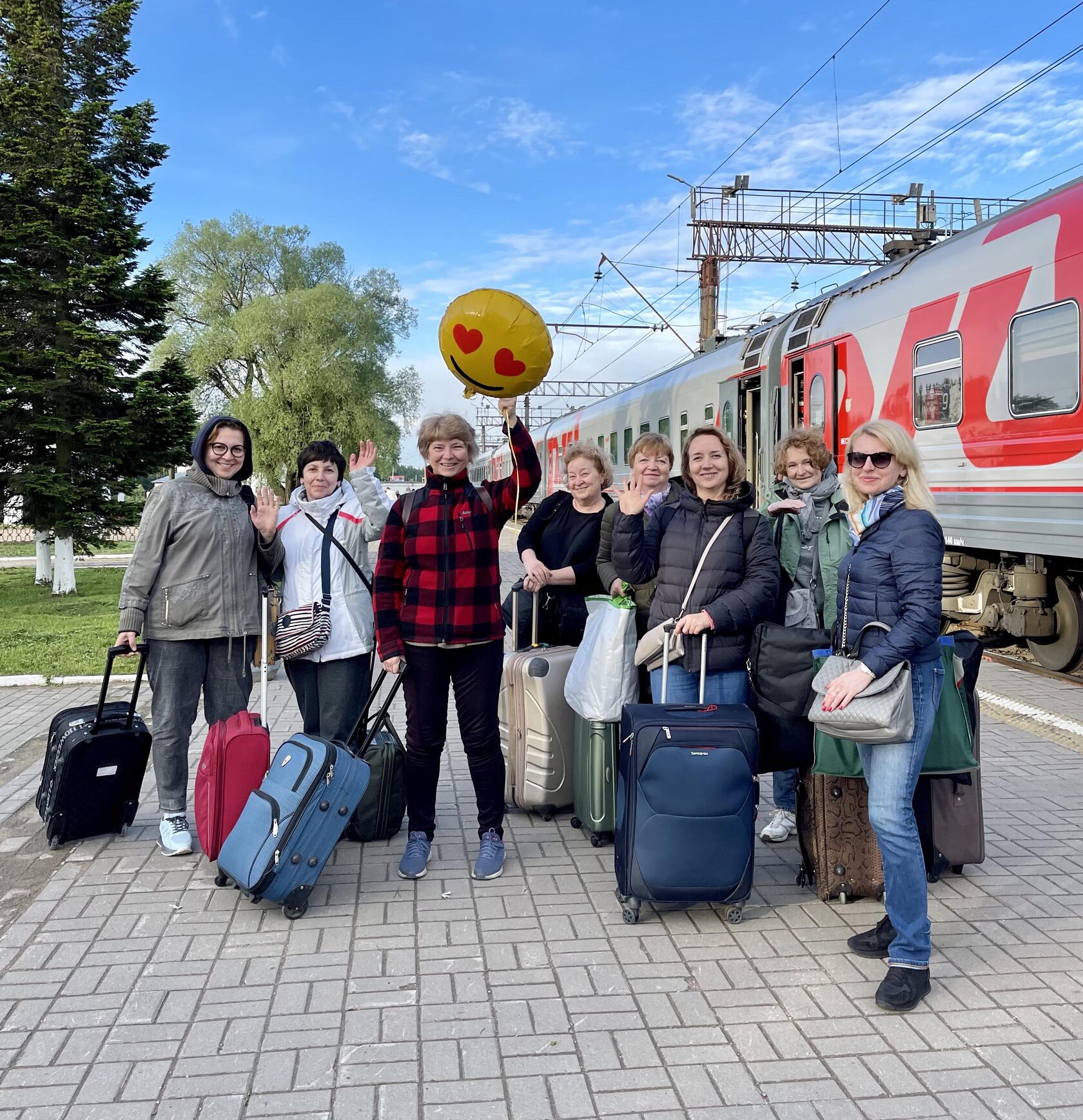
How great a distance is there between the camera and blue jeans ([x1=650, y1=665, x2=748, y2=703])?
13.2 feet

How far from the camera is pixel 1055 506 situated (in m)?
7.27

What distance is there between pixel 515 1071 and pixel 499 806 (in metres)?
1.66

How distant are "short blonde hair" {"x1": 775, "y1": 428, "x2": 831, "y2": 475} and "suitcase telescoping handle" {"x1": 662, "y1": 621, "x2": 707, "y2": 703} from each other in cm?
95

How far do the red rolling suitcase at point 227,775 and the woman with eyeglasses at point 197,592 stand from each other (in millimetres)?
351

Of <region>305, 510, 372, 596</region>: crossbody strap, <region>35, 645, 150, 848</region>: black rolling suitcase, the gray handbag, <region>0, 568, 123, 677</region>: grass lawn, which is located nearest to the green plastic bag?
the gray handbag

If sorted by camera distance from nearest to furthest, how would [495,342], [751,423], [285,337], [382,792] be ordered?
1. [495,342]
2. [382,792]
3. [751,423]
4. [285,337]

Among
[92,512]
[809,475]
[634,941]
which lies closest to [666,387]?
[92,512]

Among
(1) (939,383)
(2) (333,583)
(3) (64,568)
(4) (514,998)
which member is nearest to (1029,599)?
(1) (939,383)

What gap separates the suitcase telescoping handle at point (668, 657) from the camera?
387 cm

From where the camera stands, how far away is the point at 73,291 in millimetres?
16156

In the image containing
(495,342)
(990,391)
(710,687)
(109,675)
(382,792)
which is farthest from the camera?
(990,391)

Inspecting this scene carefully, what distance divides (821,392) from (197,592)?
8.19 meters

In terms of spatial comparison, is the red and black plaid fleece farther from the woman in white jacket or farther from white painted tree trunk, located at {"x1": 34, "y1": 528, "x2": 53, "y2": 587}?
Answer: white painted tree trunk, located at {"x1": 34, "y1": 528, "x2": 53, "y2": 587}

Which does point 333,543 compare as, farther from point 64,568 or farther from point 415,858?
point 64,568
